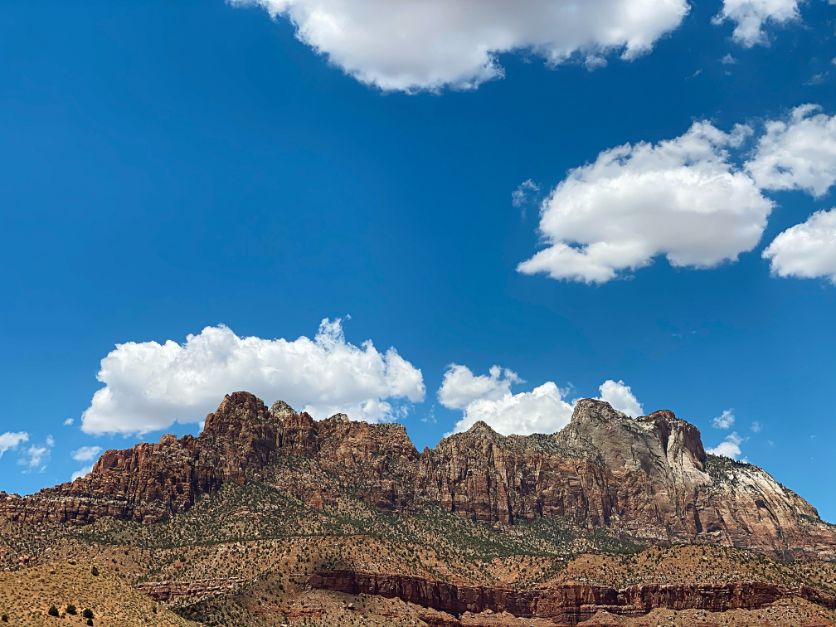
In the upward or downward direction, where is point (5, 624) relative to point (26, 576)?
downward

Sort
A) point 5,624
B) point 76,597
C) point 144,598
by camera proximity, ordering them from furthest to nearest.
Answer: point 144,598
point 76,597
point 5,624

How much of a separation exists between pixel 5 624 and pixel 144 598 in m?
31.6

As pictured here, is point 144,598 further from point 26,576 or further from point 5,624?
point 5,624

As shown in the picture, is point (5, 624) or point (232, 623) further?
point (232, 623)

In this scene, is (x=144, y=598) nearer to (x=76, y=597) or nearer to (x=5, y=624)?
(x=76, y=597)

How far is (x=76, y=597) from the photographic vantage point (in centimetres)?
12731

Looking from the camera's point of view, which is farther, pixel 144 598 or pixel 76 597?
pixel 144 598

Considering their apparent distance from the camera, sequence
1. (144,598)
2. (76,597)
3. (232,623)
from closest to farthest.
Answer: (76,597)
(144,598)
(232,623)

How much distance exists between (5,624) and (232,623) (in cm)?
9412

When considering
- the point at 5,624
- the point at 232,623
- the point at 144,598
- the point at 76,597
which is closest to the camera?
the point at 5,624

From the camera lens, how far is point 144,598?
461ft

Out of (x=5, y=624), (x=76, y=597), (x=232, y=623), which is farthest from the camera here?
(x=232, y=623)

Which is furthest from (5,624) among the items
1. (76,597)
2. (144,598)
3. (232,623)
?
(232,623)

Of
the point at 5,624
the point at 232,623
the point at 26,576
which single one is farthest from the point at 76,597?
the point at 232,623
